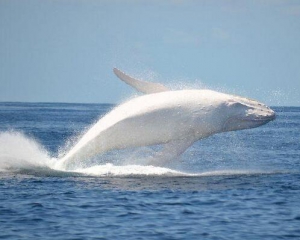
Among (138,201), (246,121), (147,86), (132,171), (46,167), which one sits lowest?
(138,201)

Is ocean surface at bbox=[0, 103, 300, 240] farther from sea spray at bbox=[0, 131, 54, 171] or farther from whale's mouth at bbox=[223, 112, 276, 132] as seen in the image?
whale's mouth at bbox=[223, 112, 276, 132]

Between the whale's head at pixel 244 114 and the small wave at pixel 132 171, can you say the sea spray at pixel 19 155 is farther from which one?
the whale's head at pixel 244 114

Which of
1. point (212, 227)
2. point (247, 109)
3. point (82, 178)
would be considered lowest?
point (212, 227)

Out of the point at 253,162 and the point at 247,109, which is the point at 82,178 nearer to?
the point at 247,109

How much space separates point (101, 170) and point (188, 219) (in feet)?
28.4

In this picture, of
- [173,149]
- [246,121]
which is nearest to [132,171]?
[173,149]

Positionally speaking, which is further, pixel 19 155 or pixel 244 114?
pixel 19 155

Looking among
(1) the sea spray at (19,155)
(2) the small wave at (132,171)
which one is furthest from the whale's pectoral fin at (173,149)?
(1) the sea spray at (19,155)

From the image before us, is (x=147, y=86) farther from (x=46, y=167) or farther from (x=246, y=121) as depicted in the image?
(x=46, y=167)

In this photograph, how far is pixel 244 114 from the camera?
88.8ft

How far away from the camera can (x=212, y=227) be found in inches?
744

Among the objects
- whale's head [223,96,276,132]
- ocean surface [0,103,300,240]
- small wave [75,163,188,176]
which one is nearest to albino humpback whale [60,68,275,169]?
whale's head [223,96,276,132]

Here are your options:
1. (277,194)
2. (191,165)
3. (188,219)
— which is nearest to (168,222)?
(188,219)

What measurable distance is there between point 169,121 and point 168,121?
0.04 metres
